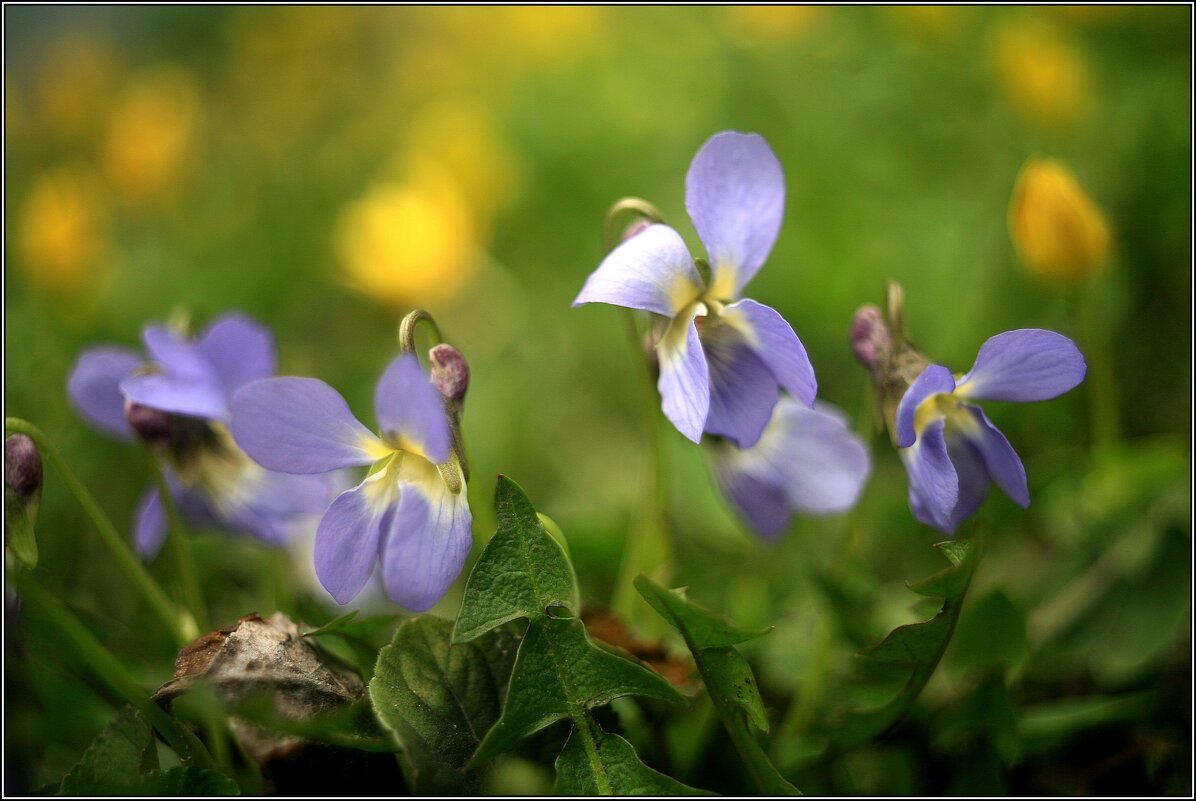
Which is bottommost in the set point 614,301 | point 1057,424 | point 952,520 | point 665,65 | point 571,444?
point 571,444

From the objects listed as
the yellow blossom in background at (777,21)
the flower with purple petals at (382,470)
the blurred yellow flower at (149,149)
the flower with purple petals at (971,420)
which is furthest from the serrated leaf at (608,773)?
the yellow blossom in background at (777,21)

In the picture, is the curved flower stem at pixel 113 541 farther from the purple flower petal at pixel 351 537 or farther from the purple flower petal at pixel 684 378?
the purple flower petal at pixel 684 378

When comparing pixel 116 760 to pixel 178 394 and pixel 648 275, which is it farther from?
pixel 648 275

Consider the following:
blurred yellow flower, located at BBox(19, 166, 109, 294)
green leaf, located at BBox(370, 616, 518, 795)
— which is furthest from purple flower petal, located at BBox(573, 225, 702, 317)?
blurred yellow flower, located at BBox(19, 166, 109, 294)

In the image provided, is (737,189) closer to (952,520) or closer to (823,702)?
(952,520)

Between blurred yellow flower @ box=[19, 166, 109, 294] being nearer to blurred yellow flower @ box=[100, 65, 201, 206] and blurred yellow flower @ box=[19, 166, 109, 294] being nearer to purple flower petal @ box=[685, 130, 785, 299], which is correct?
blurred yellow flower @ box=[100, 65, 201, 206]

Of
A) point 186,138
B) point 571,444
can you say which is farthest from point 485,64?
point 571,444

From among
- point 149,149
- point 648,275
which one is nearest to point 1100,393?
point 648,275
